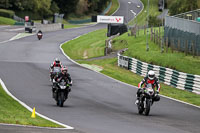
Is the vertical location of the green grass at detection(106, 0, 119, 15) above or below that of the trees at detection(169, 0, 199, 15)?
below

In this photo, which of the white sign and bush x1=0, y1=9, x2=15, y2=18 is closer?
the white sign

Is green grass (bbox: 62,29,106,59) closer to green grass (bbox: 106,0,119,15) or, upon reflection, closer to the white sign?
the white sign

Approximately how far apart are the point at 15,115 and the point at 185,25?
94.8 ft

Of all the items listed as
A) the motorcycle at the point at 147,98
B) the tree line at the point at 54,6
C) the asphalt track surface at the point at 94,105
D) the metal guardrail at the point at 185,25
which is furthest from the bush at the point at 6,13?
the motorcycle at the point at 147,98

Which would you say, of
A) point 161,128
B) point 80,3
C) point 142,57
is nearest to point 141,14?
point 80,3

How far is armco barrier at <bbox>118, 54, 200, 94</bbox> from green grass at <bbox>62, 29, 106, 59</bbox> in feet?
44.5

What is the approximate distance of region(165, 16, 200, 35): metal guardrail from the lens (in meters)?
41.2

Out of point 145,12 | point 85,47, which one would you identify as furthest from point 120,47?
point 145,12

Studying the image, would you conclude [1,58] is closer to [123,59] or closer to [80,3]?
[123,59]

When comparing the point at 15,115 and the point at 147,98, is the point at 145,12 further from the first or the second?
the point at 15,115

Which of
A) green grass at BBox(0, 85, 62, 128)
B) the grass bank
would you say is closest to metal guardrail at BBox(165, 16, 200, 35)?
the grass bank

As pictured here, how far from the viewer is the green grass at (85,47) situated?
189 feet

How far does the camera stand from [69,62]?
4600 cm

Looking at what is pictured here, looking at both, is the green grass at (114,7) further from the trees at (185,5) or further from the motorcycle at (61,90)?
the motorcycle at (61,90)
